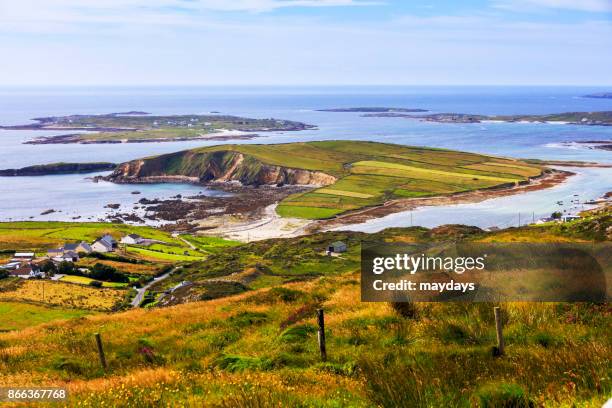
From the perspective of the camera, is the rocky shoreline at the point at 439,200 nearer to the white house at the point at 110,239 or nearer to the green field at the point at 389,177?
the green field at the point at 389,177

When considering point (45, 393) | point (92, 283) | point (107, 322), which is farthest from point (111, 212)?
point (45, 393)

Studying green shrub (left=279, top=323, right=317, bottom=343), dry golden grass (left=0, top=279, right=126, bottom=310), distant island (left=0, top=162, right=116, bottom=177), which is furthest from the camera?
distant island (left=0, top=162, right=116, bottom=177)

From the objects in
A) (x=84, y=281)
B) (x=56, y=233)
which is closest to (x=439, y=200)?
(x=56, y=233)

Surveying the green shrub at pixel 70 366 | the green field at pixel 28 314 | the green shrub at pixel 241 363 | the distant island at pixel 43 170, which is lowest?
the green field at pixel 28 314

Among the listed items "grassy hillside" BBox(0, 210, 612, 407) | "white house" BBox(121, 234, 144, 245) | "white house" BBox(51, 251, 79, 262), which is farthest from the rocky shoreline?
"grassy hillside" BBox(0, 210, 612, 407)

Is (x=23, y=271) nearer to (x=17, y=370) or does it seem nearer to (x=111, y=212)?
(x=111, y=212)

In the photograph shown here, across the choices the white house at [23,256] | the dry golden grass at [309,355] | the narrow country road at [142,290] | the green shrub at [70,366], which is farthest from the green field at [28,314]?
the green shrub at [70,366]

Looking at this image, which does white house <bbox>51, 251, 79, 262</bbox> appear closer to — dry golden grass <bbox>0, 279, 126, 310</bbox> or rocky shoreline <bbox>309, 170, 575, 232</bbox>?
dry golden grass <bbox>0, 279, 126, 310</bbox>
